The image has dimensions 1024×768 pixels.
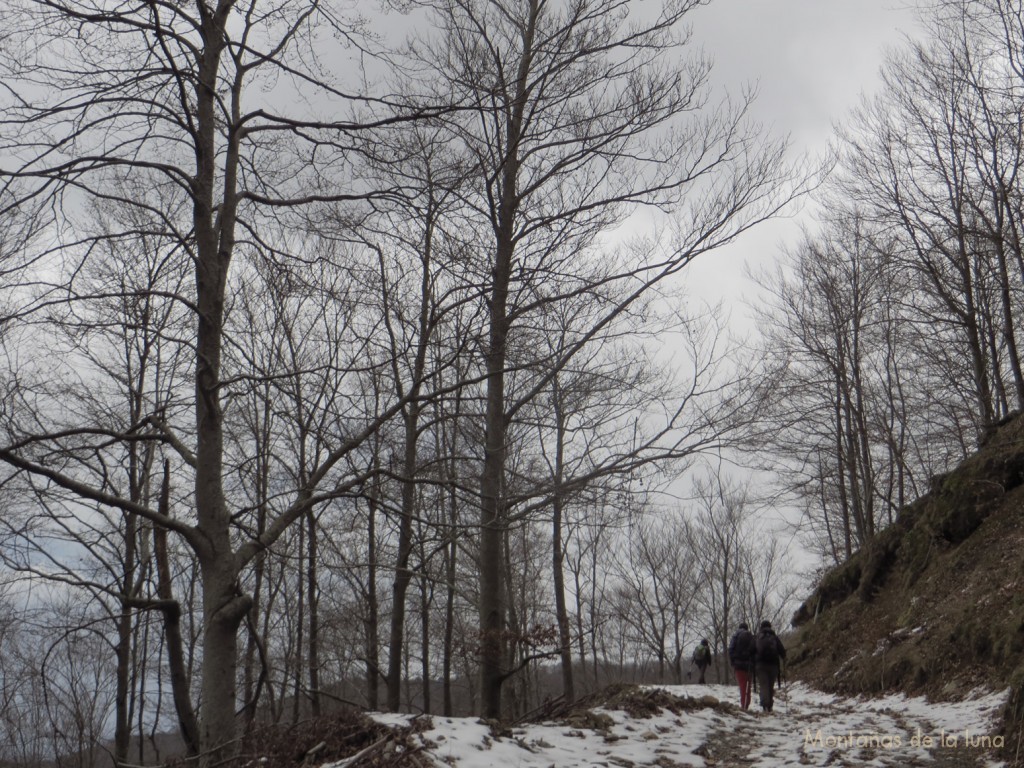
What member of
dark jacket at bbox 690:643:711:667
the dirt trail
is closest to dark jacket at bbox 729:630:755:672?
the dirt trail

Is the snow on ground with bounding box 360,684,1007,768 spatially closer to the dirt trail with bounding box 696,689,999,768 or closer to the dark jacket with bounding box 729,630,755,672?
the dirt trail with bounding box 696,689,999,768

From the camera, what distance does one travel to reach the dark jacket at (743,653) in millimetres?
12914

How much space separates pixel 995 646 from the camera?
32.1ft

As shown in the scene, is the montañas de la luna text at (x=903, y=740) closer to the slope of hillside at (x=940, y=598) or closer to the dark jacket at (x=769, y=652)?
the slope of hillside at (x=940, y=598)

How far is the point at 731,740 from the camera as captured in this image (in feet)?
27.5

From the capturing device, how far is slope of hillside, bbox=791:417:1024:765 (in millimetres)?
10383

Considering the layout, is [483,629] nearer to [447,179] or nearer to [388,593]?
[447,179]

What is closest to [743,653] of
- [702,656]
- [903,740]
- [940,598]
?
[940,598]

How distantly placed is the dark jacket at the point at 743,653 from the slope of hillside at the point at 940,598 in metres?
1.90

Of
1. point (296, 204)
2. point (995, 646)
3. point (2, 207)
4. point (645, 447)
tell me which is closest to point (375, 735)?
point (645, 447)

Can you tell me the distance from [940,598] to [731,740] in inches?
268

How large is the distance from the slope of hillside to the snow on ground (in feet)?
2.13

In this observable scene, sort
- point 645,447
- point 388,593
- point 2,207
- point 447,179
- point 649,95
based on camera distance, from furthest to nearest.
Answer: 1. point 388,593
2. point 649,95
3. point 645,447
4. point 447,179
5. point 2,207

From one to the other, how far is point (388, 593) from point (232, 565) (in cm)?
1258
